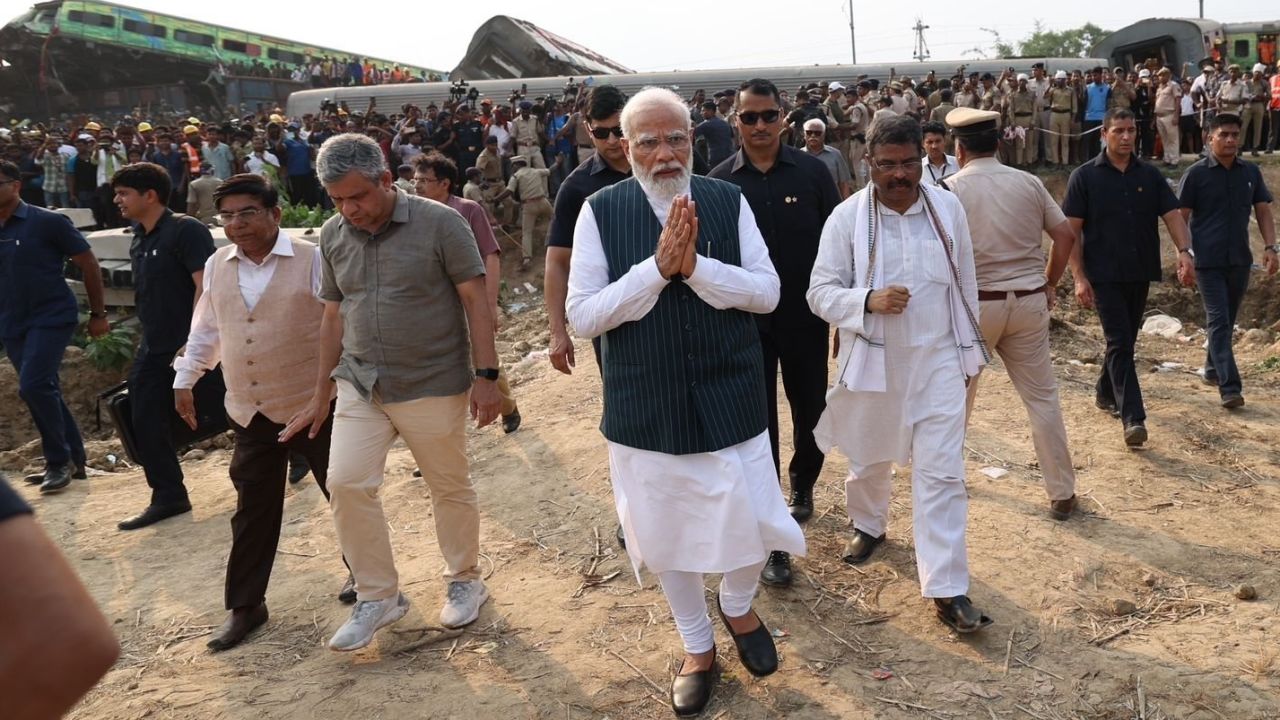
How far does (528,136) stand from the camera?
16562 mm

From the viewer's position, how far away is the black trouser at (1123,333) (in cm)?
586

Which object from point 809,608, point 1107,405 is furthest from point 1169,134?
point 809,608

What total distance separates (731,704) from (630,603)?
0.92 meters

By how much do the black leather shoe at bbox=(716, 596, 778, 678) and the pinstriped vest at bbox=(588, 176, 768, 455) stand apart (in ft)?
2.32

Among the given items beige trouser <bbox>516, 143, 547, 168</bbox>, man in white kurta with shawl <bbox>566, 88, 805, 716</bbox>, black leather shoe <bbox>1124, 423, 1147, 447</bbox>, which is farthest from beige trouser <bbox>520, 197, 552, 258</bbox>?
man in white kurta with shawl <bbox>566, 88, 805, 716</bbox>

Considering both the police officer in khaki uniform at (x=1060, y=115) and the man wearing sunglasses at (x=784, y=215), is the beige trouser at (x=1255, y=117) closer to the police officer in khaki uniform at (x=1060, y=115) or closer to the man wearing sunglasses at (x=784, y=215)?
the police officer in khaki uniform at (x=1060, y=115)

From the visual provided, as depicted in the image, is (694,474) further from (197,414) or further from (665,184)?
(197,414)

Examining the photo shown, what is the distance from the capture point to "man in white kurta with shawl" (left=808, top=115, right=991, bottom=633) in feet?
12.2

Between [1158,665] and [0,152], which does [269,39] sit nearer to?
[0,152]

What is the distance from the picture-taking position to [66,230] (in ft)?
21.4

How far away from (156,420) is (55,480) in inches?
62.9

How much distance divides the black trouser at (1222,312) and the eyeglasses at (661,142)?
17.0 ft

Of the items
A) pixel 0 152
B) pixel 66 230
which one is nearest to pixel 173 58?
pixel 0 152

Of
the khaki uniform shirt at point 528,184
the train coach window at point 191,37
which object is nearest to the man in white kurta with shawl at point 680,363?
the khaki uniform shirt at point 528,184
